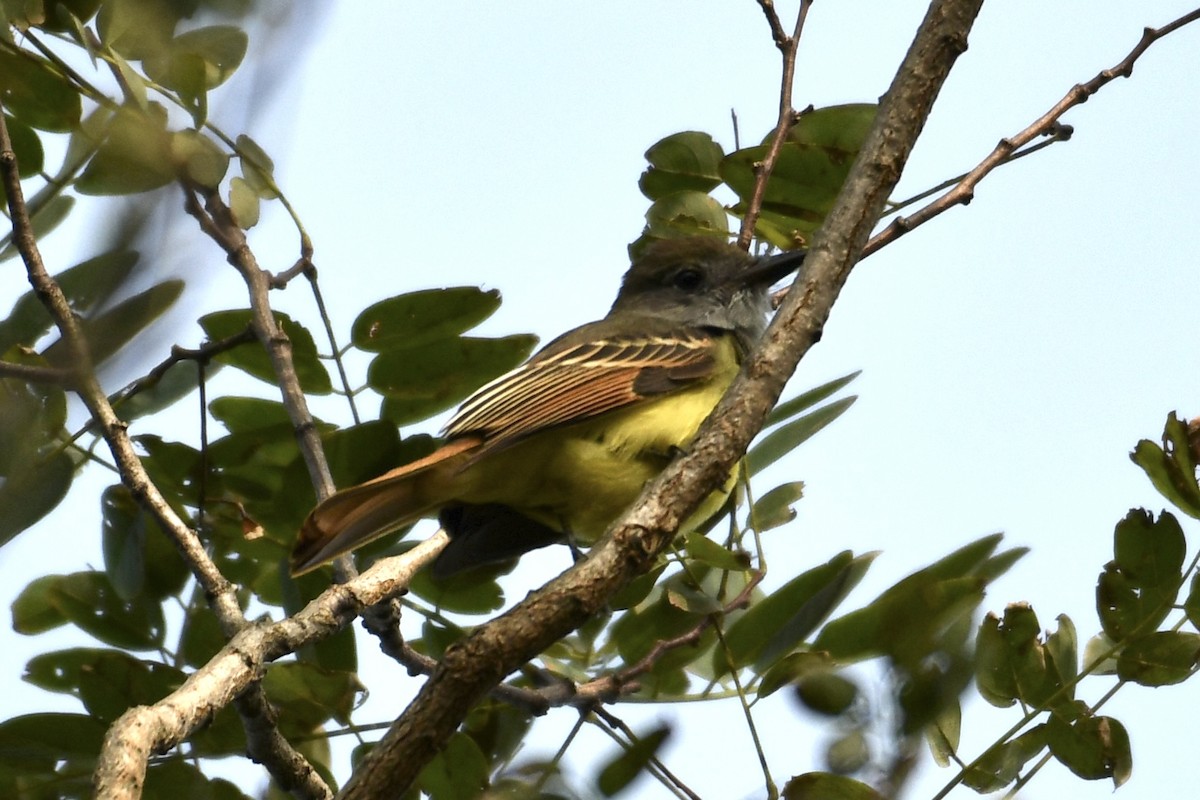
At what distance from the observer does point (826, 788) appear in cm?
188

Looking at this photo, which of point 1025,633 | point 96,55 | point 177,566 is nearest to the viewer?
point 96,55

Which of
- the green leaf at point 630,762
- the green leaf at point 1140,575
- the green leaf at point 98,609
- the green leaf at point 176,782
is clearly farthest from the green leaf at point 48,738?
the green leaf at point 1140,575

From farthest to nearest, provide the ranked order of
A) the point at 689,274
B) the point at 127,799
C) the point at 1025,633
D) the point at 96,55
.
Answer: the point at 689,274 < the point at 1025,633 < the point at 96,55 < the point at 127,799

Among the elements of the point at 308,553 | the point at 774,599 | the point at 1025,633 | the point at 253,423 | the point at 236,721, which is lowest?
the point at 1025,633

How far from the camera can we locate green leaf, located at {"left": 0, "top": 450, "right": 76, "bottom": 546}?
1.50m

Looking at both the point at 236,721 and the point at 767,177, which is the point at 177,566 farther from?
Result: the point at 767,177

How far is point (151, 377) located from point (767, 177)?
1.81 m

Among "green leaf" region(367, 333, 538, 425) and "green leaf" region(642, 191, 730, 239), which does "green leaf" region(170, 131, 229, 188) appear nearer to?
"green leaf" region(367, 333, 538, 425)

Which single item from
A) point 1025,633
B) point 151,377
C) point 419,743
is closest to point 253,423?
point 151,377

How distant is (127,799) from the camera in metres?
2.17

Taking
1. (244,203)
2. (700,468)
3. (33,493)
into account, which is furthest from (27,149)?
(700,468)

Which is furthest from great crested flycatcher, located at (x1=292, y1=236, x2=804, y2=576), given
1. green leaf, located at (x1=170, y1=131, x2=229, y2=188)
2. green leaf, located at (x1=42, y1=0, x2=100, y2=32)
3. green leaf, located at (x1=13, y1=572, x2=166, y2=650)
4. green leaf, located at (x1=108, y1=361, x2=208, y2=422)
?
green leaf, located at (x1=170, y1=131, x2=229, y2=188)

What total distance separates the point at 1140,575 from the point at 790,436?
1.15 meters

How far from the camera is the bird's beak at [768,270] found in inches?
211
